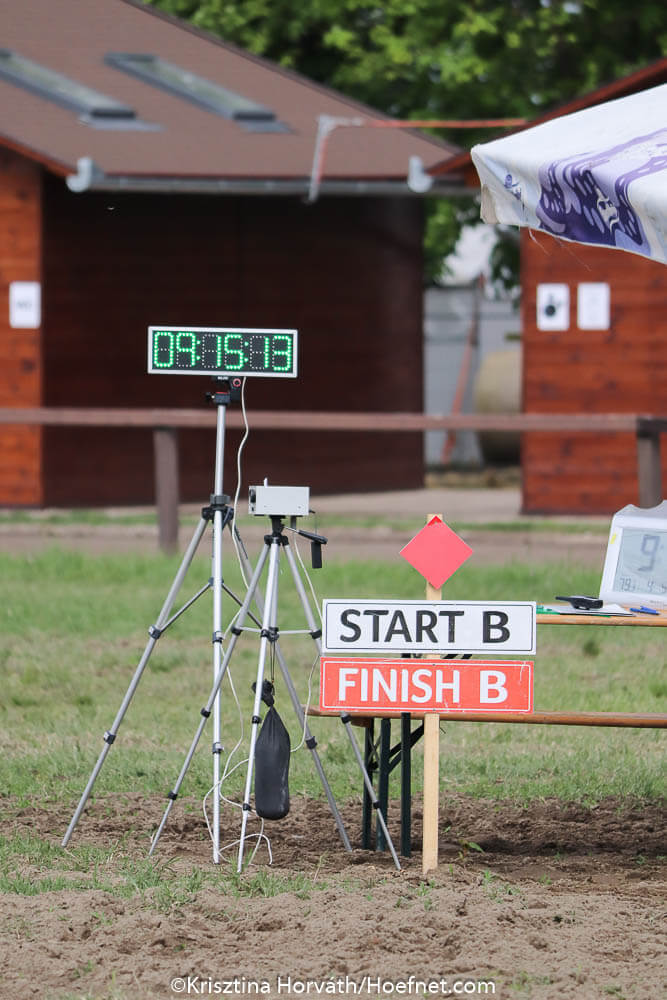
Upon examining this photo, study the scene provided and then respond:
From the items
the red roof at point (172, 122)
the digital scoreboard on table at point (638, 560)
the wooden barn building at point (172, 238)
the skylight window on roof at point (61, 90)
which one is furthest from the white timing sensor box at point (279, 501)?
the skylight window on roof at point (61, 90)

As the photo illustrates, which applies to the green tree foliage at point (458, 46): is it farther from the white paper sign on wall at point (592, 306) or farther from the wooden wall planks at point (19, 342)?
the wooden wall planks at point (19, 342)

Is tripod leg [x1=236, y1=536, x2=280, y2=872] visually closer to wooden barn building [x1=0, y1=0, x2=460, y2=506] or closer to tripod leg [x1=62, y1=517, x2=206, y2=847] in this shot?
→ tripod leg [x1=62, y1=517, x2=206, y2=847]

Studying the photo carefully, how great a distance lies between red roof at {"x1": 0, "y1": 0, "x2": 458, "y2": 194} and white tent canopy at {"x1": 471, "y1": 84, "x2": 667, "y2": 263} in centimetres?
1078

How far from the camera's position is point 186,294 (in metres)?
18.3

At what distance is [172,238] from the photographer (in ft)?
59.5

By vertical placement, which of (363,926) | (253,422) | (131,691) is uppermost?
(253,422)

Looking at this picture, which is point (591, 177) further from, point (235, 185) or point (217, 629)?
point (235, 185)

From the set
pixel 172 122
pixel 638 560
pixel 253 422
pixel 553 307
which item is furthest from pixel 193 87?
pixel 638 560

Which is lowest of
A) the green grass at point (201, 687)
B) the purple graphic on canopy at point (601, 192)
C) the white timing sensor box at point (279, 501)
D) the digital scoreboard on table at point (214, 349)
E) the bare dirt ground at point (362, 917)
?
the bare dirt ground at point (362, 917)

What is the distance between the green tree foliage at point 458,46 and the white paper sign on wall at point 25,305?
7.58 metres

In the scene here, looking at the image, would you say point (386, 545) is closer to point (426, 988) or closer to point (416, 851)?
point (416, 851)

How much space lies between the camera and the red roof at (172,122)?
16469 mm

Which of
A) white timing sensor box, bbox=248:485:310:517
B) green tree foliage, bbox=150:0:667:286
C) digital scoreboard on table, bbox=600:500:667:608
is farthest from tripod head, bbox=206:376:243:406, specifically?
green tree foliage, bbox=150:0:667:286

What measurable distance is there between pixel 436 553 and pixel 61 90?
1377 centimetres
